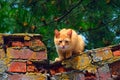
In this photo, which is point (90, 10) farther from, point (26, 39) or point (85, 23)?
point (26, 39)

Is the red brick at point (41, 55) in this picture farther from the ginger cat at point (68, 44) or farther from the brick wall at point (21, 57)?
the ginger cat at point (68, 44)

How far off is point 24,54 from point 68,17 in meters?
2.75

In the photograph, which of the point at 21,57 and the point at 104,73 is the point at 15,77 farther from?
the point at 104,73

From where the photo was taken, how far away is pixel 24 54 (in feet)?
15.1

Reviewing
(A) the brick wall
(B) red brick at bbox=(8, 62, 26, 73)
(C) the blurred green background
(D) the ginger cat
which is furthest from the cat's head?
(C) the blurred green background

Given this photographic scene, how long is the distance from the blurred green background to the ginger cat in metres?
1.37

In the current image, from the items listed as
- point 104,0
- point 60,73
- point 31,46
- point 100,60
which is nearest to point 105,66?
point 100,60

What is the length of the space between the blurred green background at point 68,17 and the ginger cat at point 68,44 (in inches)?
53.9

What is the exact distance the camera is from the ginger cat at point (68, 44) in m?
5.48

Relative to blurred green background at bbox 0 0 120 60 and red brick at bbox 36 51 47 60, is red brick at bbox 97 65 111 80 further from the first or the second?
blurred green background at bbox 0 0 120 60

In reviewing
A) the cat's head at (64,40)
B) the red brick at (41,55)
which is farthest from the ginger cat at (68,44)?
the red brick at (41,55)

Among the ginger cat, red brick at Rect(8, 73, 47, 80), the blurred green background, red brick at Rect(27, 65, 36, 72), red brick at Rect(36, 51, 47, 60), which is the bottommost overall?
red brick at Rect(8, 73, 47, 80)

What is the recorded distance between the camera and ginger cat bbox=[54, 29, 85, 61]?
5.48 meters

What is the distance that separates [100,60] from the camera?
→ 15.2 feet
